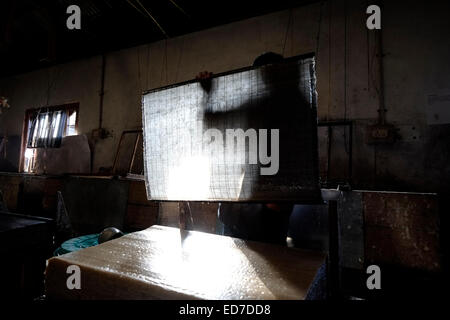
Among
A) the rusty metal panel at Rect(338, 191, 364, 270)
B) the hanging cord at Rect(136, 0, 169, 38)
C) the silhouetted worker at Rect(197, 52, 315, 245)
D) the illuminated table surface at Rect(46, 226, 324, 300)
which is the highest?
the hanging cord at Rect(136, 0, 169, 38)

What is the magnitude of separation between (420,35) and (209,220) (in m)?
4.33

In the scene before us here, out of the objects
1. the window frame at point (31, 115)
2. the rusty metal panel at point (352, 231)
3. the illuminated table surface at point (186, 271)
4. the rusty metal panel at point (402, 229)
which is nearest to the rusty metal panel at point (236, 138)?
the illuminated table surface at point (186, 271)

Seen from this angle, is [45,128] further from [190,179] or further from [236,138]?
[236,138]

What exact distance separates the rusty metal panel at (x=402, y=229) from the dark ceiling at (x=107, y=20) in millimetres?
3649

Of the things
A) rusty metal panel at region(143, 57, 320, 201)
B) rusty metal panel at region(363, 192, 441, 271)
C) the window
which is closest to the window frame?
the window

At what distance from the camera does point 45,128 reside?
7000mm

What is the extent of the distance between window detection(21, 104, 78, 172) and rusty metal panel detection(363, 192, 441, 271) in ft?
23.7

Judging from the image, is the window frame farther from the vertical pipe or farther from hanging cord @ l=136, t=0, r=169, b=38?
the vertical pipe

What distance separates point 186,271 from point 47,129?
8139 millimetres

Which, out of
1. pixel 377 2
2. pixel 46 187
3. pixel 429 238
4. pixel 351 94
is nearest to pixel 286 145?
pixel 429 238

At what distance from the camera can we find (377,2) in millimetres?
3770

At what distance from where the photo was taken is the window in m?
6.63

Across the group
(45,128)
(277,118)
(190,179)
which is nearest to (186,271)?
(190,179)
